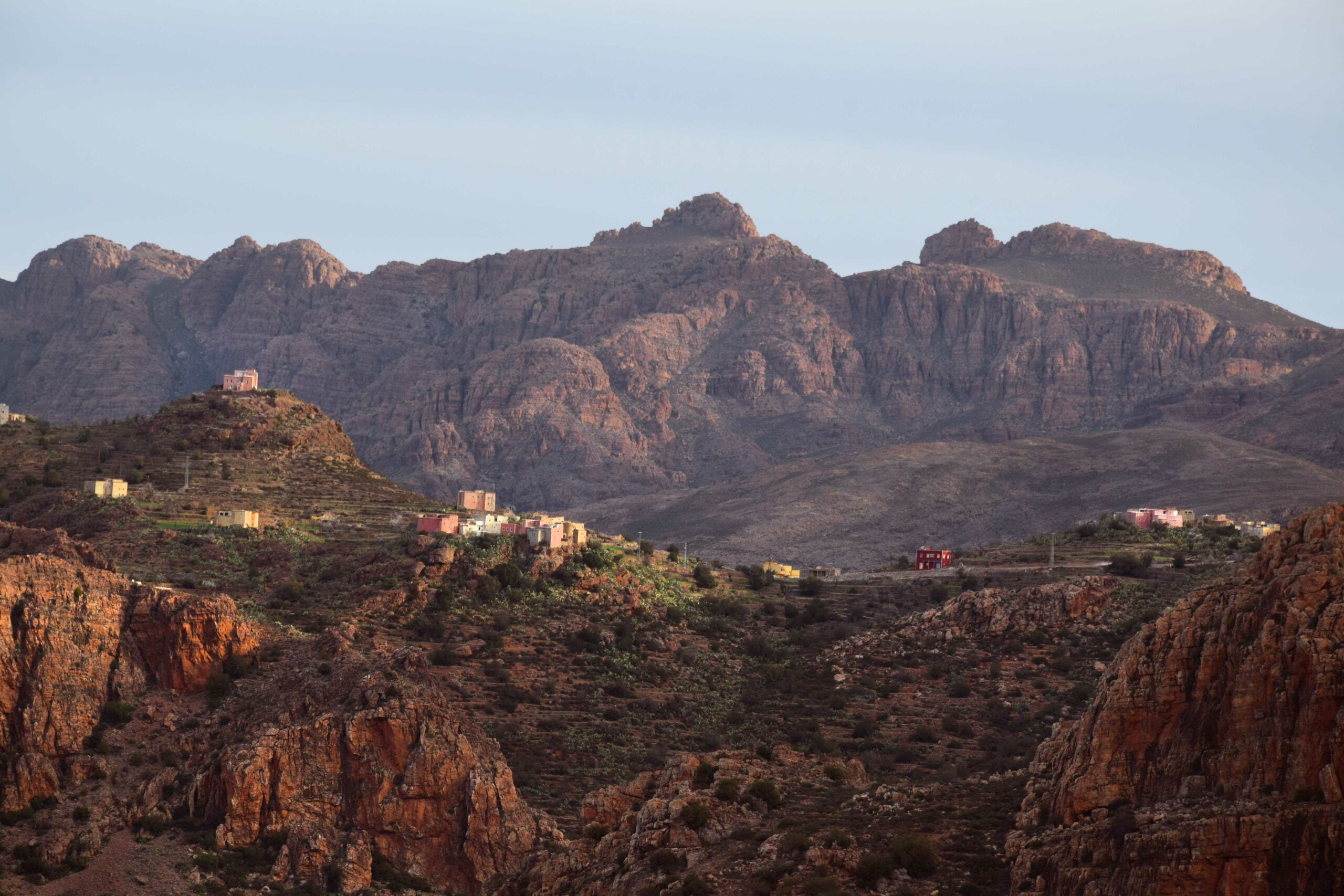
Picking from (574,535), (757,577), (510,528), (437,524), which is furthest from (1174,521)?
(437,524)

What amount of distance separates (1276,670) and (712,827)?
44.3 feet

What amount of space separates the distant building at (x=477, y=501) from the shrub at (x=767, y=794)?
85.8 metres

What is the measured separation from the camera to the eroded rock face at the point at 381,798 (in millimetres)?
55906

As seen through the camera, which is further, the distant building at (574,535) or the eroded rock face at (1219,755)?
the distant building at (574,535)

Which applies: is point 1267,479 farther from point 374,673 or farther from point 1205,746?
point 1205,746

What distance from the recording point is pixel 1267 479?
19650 centimetres

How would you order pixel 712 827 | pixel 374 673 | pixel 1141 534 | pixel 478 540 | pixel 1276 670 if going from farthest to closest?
pixel 1141 534
pixel 478 540
pixel 374 673
pixel 712 827
pixel 1276 670

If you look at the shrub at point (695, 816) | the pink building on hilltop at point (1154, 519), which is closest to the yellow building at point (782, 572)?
the pink building on hilltop at point (1154, 519)

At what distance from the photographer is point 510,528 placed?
101438mm

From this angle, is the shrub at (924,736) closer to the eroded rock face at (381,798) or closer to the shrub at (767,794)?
the eroded rock face at (381,798)

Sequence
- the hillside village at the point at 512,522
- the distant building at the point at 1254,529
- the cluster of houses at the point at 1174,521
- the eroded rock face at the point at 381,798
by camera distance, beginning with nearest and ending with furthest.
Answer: the eroded rock face at the point at 381,798
the hillside village at the point at 512,522
the distant building at the point at 1254,529
the cluster of houses at the point at 1174,521

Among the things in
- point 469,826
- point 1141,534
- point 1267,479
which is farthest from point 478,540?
point 1267,479

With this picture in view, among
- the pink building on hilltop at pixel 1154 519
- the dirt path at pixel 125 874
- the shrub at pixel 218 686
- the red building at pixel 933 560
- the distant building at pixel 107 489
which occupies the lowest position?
the dirt path at pixel 125 874

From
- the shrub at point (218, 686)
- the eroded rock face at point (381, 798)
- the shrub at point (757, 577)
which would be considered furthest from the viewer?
the shrub at point (757, 577)
